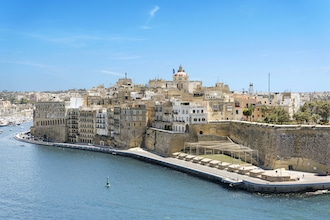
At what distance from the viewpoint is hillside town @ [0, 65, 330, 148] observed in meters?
42.1

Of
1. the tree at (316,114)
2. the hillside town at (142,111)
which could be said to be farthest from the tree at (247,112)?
the tree at (316,114)

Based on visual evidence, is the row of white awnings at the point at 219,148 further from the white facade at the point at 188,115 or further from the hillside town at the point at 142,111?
the hillside town at the point at 142,111

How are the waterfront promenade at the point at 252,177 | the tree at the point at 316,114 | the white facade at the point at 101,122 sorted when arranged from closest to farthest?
the waterfront promenade at the point at 252,177 → the tree at the point at 316,114 → the white facade at the point at 101,122

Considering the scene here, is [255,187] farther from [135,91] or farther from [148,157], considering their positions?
[135,91]

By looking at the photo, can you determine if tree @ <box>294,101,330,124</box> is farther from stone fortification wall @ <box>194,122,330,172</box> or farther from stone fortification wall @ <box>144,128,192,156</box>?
stone fortification wall @ <box>144,128,192,156</box>

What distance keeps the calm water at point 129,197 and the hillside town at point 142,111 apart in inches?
303

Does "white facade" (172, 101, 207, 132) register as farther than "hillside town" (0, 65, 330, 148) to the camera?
No

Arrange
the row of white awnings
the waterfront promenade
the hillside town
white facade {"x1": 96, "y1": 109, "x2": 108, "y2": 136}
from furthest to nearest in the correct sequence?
white facade {"x1": 96, "y1": 109, "x2": 108, "y2": 136} → the hillside town → the row of white awnings → the waterfront promenade

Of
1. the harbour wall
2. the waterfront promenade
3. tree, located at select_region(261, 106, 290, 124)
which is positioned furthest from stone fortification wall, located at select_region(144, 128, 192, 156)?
tree, located at select_region(261, 106, 290, 124)

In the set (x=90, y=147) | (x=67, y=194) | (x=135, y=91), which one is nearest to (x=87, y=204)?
(x=67, y=194)

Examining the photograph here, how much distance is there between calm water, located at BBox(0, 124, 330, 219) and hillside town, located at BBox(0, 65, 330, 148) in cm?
769

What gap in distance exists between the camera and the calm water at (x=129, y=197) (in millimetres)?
22422

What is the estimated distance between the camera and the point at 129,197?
25.6m

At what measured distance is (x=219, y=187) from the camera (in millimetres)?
27406
